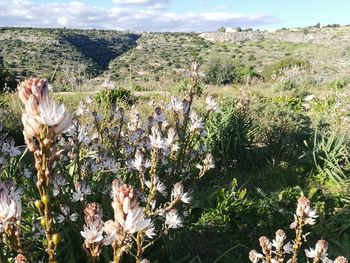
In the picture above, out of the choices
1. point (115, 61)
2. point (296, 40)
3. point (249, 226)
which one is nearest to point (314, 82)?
point (249, 226)

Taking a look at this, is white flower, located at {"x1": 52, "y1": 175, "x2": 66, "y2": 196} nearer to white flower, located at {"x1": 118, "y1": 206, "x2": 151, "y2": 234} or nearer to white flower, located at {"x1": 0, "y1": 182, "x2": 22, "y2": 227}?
white flower, located at {"x1": 0, "y1": 182, "x2": 22, "y2": 227}

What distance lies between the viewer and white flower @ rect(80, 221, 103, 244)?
1370 millimetres

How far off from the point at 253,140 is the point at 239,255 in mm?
3250

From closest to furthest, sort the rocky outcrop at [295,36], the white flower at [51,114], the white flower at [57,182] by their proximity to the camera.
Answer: the white flower at [51,114] < the white flower at [57,182] < the rocky outcrop at [295,36]

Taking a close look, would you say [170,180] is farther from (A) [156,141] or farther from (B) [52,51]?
(B) [52,51]

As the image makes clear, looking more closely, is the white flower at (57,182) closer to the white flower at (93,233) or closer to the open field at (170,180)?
the open field at (170,180)

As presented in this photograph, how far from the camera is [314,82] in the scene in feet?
60.1

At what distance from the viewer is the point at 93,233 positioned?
4.56 feet

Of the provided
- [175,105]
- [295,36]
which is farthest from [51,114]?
[295,36]

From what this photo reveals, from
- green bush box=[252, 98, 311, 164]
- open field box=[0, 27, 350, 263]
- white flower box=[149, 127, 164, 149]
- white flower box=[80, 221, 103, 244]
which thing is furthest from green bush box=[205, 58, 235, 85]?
white flower box=[80, 221, 103, 244]

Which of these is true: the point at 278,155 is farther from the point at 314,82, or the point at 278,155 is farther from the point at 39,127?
the point at 314,82

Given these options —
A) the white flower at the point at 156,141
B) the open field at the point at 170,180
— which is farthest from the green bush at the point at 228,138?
the white flower at the point at 156,141

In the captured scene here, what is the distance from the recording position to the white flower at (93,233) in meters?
1.37

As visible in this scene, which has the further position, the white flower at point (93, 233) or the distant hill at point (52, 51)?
the distant hill at point (52, 51)
